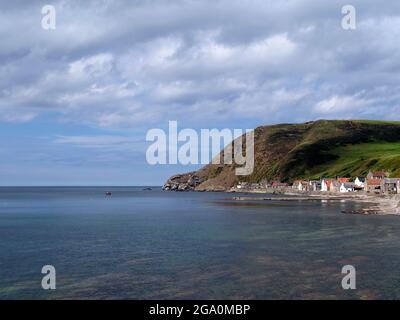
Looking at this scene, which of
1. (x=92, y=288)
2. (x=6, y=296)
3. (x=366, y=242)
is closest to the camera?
(x=6, y=296)

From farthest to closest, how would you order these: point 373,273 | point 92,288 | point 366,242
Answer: point 366,242
point 373,273
point 92,288

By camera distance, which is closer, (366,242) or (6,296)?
(6,296)

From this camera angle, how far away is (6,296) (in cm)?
3759

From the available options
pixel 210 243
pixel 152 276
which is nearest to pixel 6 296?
pixel 152 276

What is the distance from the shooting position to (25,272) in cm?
4747

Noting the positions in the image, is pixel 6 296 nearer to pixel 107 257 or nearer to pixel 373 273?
pixel 107 257

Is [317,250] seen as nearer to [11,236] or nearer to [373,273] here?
[373,273]

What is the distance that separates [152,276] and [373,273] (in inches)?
924

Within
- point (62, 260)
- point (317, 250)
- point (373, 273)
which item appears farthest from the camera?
point (317, 250)

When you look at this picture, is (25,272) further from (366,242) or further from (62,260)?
(366,242)

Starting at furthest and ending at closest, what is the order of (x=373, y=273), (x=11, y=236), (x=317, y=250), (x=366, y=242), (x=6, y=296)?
1. (x=11, y=236)
2. (x=366, y=242)
3. (x=317, y=250)
4. (x=373, y=273)
5. (x=6, y=296)
